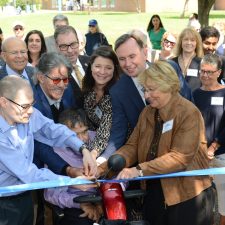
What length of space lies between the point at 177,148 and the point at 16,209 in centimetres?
129

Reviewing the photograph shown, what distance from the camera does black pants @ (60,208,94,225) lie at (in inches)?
139

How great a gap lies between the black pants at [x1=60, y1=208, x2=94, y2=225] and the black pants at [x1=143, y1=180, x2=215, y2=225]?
0.52 m

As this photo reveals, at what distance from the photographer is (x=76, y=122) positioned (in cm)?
379

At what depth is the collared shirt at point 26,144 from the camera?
305 centimetres

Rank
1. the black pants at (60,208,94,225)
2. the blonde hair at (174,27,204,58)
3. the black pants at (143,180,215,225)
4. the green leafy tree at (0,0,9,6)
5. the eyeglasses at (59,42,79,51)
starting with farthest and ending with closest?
the green leafy tree at (0,0,9,6)
the blonde hair at (174,27,204,58)
the eyeglasses at (59,42,79,51)
the black pants at (60,208,94,225)
the black pants at (143,180,215,225)

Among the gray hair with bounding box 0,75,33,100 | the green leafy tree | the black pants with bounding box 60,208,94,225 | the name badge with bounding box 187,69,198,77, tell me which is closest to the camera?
the gray hair with bounding box 0,75,33,100

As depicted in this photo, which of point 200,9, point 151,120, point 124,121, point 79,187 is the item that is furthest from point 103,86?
point 200,9

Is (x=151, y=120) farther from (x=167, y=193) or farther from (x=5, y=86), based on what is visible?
(x=5, y=86)

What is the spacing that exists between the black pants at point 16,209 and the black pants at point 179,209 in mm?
970

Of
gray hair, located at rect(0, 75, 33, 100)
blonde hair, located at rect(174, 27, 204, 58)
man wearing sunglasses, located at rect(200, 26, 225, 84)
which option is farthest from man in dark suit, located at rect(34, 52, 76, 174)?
man wearing sunglasses, located at rect(200, 26, 225, 84)

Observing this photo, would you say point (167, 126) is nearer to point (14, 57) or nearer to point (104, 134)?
point (104, 134)

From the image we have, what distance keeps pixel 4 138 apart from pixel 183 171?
1.35m

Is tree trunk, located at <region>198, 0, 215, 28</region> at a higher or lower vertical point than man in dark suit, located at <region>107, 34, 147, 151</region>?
higher

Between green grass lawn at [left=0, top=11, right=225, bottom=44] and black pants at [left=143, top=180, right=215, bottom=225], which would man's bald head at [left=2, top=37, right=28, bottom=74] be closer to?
black pants at [left=143, top=180, right=215, bottom=225]
